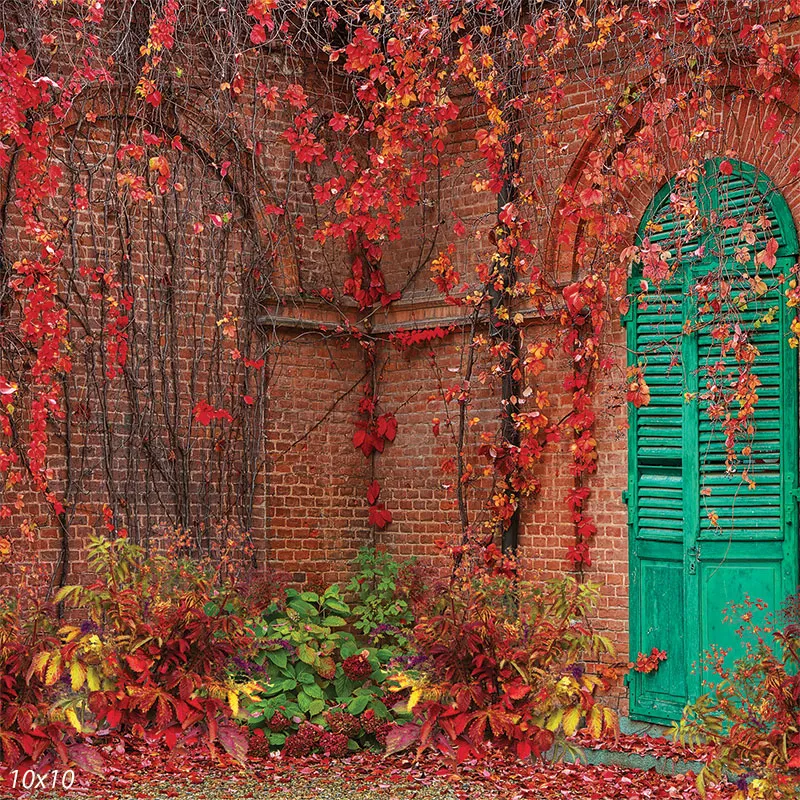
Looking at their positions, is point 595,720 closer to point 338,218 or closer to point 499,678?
point 499,678

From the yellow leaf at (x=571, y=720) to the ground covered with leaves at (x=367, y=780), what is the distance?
1.46ft

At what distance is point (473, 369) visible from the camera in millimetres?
10133

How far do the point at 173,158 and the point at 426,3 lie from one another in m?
2.26

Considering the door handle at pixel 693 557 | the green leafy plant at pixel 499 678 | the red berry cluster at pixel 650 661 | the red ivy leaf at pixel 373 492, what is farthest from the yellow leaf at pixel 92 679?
the door handle at pixel 693 557

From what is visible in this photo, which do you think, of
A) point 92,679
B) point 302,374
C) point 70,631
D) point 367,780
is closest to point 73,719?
point 92,679

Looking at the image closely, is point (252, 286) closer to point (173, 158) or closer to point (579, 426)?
point (173, 158)

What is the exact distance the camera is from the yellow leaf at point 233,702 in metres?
7.50

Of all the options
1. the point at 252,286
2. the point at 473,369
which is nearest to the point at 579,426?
the point at 473,369

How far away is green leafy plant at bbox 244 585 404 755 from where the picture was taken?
27.7 ft

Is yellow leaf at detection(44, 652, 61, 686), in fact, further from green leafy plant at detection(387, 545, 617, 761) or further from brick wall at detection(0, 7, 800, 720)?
brick wall at detection(0, 7, 800, 720)

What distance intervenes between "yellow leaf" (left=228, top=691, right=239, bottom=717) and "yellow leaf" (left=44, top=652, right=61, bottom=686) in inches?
45.3

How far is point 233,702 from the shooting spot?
7.52 metres

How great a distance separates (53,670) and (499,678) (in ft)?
8.52

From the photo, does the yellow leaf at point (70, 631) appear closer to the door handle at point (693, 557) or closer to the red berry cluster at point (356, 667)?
the red berry cluster at point (356, 667)
